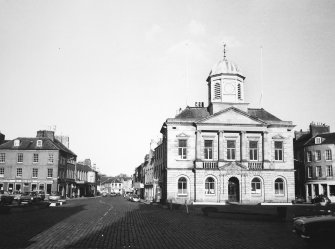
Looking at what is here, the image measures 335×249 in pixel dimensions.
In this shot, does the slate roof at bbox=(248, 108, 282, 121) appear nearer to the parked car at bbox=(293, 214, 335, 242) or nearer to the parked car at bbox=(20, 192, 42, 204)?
the parked car at bbox=(20, 192, 42, 204)

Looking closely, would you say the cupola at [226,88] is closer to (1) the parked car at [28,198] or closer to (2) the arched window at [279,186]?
(2) the arched window at [279,186]

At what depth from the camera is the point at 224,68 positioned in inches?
2053

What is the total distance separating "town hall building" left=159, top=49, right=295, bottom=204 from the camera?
48094 millimetres

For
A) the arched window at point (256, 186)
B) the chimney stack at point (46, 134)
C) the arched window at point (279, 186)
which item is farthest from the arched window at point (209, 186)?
the chimney stack at point (46, 134)

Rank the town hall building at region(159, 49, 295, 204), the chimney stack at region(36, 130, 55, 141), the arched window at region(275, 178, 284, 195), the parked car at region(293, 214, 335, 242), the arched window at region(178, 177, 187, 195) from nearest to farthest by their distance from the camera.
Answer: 1. the parked car at region(293, 214, 335, 242)
2. the town hall building at region(159, 49, 295, 204)
3. the arched window at region(178, 177, 187, 195)
4. the arched window at region(275, 178, 284, 195)
5. the chimney stack at region(36, 130, 55, 141)

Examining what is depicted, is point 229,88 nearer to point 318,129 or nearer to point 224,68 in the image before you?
point 224,68

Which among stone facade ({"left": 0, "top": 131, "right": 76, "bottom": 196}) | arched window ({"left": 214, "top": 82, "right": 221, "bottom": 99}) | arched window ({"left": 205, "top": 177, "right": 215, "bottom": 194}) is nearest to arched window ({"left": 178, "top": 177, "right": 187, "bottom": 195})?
arched window ({"left": 205, "top": 177, "right": 215, "bottom": 194})

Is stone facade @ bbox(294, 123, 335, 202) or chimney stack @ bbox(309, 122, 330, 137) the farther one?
chimney stack @ bbox(309, 122, 330, 137)

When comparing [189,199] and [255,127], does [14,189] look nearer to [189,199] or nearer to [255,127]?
[189,199]

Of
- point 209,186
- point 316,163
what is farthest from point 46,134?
point 316,163

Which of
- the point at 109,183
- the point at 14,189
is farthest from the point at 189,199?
the point at 109,183

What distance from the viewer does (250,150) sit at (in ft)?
163

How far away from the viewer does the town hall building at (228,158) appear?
4809 centimetres

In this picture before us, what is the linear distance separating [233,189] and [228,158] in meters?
4.38
